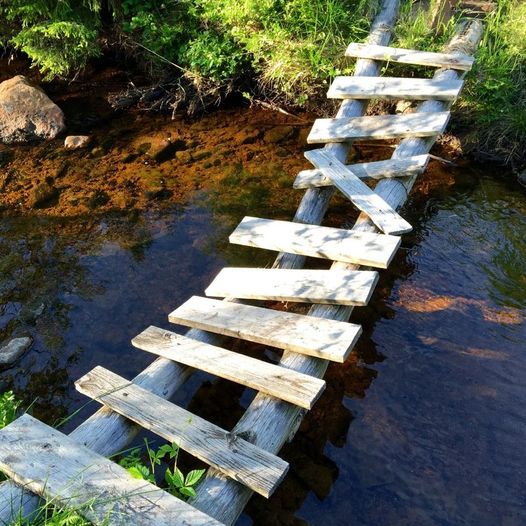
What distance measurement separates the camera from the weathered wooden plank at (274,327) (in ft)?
11.7

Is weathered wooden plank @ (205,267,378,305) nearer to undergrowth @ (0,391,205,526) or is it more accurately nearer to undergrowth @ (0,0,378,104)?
undergrowth @ (0,391,205,526)

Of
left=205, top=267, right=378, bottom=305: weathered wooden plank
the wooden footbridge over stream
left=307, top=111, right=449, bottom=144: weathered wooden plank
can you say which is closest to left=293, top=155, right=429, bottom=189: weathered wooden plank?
the wooden footbridge over stream

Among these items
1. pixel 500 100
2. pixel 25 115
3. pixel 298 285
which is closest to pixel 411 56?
pixel 500 100

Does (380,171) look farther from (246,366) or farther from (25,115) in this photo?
(25,115)

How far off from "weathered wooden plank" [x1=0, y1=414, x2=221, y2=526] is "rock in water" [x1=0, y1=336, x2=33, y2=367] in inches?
54.6

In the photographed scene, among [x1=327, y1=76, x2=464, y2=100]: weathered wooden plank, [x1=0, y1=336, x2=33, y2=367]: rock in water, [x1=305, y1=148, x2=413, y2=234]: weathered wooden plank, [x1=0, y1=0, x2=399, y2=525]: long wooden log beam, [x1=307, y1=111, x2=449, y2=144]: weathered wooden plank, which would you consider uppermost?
[x1=327, y1=76, x2=464, y2=100]: weathered wooden plank

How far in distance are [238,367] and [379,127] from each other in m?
3.40

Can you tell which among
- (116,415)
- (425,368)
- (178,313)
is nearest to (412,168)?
(425,368)

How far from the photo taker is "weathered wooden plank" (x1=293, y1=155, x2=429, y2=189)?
5197 millimetres

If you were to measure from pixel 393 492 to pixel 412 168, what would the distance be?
2965 millimetres

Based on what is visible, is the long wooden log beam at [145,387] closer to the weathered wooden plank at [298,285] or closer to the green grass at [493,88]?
the weathered wooden plank at [298,285]

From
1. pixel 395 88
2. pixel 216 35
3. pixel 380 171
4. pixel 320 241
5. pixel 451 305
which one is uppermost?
pixel 395 88

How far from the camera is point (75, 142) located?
7.08 metres

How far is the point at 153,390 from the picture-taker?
11.5ft
